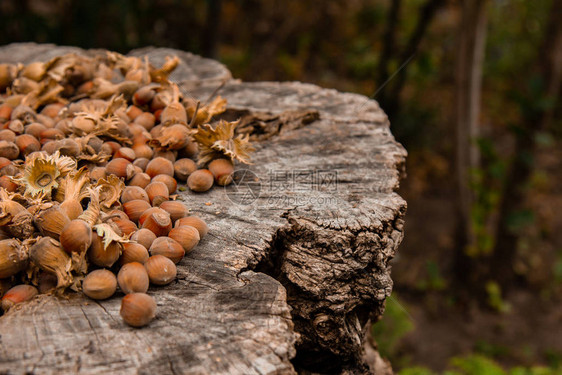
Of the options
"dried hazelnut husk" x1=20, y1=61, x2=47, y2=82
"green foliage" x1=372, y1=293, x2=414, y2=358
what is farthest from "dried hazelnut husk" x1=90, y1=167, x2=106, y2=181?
"green foliage" x1=372, y1=293, x2=414, y2=358

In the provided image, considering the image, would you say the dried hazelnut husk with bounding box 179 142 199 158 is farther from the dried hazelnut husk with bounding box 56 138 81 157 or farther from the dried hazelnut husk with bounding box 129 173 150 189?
the dried hazelnut husk with bounding box 56 138 81 157

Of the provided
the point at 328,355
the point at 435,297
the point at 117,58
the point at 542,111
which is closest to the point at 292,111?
the point at 117,58

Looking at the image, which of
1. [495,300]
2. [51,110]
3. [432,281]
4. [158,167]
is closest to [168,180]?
[158,167]

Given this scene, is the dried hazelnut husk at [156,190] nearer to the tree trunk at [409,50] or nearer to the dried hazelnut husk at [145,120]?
the dried hazelnut husk at [145,120]

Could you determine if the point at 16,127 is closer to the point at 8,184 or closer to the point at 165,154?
the point at 8,184

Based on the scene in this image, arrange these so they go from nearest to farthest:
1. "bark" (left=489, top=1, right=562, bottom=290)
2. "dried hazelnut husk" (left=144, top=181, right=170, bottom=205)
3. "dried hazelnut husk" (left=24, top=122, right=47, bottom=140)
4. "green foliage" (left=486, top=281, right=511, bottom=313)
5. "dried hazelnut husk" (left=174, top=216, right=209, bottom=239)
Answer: "dried hazelnut husk" (left=174, top=216, right=209, bottom=239), "dried hazelnut husk" (left=144, top=181, right=170, bottom=205), "dried hazelnut husk" (left=24, top=122, right=47, bottom=140), "bark" (left=489, top=1, right=562, bottom=290), "green foliage" (left=486, top=281, right=511, bottom=313)

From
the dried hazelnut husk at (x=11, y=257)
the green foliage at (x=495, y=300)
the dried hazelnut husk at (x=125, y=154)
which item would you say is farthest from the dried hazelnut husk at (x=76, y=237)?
the green foliage at (x=495, y=300)
